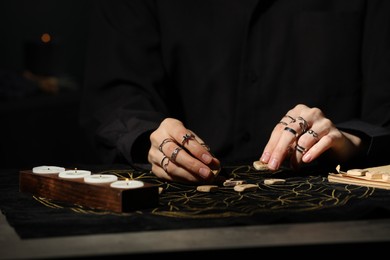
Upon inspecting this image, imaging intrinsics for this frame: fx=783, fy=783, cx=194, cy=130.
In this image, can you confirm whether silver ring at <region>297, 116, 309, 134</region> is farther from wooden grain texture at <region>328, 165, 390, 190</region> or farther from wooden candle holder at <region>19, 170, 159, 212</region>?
wooden candle holder at <region>19, 170, 159, 212</region>

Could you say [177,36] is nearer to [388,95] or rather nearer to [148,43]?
[148,43]

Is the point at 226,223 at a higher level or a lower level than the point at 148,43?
lower

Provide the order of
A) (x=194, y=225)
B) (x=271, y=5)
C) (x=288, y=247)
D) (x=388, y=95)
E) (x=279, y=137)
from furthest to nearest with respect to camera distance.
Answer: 1. (x=271, y=5)
2. (x=388, y=95)
3. (x=279, y=137)
4. (x=194, y=225)
5. (x=288, y=247)

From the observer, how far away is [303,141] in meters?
1.62

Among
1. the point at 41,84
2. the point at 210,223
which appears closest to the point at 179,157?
the point at 210,223

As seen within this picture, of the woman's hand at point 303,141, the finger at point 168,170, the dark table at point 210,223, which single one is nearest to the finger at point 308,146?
the woman's hand at point 303,141

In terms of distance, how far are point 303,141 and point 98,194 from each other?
533mm

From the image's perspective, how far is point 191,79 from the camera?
2.21m

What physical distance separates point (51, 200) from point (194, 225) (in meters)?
0.33

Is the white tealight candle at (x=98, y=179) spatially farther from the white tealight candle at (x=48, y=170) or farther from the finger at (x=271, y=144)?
the finger at (x=271, y=144)

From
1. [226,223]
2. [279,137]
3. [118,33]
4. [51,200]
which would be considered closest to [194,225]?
[226,223]

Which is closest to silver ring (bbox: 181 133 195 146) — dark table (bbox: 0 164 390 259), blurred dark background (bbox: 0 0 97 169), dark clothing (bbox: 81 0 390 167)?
dark table (bbox: 0 164 390 259)

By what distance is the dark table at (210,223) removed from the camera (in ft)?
3.33

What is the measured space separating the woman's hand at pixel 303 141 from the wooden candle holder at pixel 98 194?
0.38 metres
